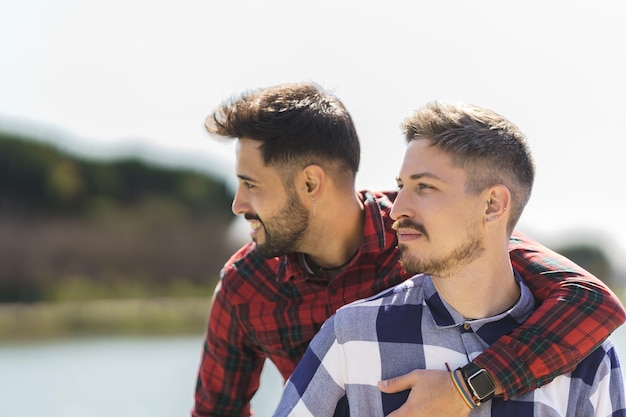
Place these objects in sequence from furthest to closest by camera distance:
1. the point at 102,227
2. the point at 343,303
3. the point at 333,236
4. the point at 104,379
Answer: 1. the point at 102,227
2. the point at 104,379
3. the point at 333,236
4. the point at 343,303

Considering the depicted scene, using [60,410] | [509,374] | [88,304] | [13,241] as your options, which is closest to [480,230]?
[509,374]

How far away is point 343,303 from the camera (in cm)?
201

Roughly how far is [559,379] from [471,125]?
52 cm

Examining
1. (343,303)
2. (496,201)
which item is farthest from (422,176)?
(343,303)

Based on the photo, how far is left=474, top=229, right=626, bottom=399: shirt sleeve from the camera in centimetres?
148

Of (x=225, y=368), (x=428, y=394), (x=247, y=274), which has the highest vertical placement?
(x=247, y=274)

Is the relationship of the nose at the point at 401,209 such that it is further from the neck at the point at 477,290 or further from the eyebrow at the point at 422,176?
the neck at the point at 477,290

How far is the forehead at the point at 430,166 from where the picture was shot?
1.59 meters

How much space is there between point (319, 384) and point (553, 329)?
0.46 metres

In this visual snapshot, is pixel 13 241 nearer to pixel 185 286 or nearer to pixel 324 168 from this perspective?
pixel 185 286

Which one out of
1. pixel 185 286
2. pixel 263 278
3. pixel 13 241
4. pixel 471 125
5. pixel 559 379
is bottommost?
pixel 185 286

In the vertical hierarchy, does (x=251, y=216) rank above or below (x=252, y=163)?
below

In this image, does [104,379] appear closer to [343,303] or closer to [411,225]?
[343,303]

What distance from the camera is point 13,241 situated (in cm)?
1077
